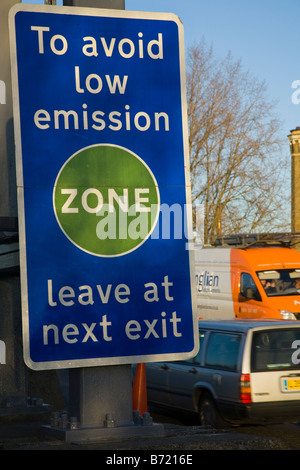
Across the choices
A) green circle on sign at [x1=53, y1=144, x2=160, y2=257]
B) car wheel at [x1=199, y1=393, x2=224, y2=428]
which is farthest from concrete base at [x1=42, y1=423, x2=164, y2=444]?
car wheel at [x1=199, y1=393, x2=224, y2=428]

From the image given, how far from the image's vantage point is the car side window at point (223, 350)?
424 inches

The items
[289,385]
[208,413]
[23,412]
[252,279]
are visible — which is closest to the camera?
[23,412]

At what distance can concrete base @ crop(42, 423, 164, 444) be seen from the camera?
12.7 ft

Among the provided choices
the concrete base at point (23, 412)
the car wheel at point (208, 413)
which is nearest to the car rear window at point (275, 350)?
the car wheel at point (208, 413)

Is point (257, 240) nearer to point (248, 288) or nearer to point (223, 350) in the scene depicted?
point (248, 288)

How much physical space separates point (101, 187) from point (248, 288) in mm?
21192

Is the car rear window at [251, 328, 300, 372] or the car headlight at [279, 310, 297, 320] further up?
the car rear window at [251, 328, 300, 372]

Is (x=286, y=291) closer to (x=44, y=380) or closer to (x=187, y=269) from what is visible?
(x=44, y=380)

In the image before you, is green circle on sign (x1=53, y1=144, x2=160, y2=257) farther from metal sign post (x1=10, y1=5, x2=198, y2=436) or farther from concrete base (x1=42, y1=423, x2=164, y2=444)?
concrete base (x1=42, y1=423, x2=164, y2=444)

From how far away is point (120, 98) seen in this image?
3904 millimetres

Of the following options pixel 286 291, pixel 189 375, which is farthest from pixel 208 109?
pixel 189 375

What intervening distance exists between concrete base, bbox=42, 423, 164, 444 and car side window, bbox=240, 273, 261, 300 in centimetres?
2039

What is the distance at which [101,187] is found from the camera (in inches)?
150

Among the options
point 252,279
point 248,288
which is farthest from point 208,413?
point 248,288
